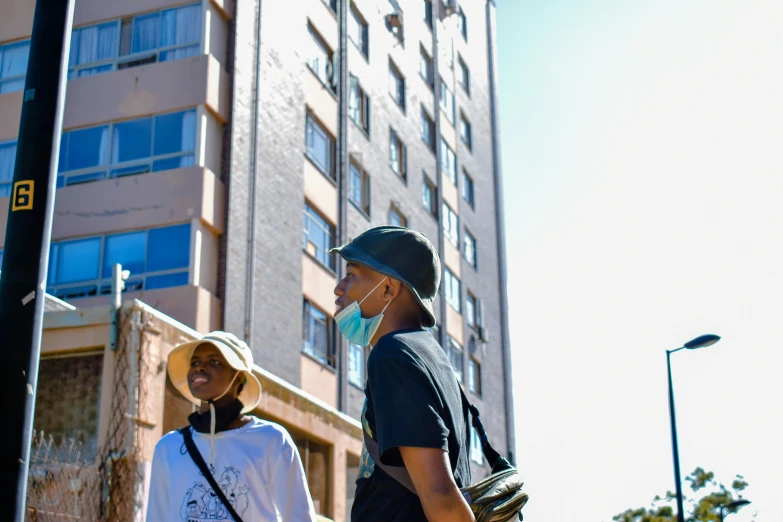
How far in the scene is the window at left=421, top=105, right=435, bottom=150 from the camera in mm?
36125

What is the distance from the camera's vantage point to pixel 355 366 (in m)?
27.0

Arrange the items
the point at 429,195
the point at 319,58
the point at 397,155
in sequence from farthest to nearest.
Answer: the point at 429,195, the point at 397,155, the point at 319,58

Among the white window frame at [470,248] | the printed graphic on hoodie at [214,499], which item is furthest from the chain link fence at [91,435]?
the white window frame at [470,248]

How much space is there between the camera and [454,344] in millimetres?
35375

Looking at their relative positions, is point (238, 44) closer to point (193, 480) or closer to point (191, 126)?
point (191, 126)

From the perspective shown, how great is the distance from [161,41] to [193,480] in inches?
732

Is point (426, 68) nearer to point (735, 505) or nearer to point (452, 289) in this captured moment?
point (452, 289)

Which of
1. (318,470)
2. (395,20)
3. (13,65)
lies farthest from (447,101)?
(318,470)

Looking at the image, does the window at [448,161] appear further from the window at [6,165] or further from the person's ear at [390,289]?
the person's ear at [390,289]

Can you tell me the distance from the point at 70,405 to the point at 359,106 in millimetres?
17759

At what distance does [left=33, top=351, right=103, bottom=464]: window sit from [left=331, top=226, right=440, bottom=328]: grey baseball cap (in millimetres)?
10702

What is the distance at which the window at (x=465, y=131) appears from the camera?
4053cm

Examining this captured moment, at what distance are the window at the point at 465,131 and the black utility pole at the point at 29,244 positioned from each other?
3393 cm

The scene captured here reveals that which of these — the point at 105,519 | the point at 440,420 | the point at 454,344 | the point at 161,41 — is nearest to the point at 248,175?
the point at 161,41
